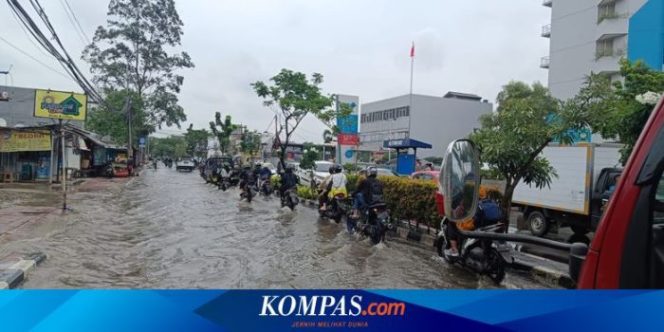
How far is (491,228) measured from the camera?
5332 mm

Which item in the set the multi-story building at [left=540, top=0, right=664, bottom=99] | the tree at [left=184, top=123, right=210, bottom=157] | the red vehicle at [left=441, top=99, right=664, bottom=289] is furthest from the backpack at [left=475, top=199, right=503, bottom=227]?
the tree at [left=184, top=123, right=210, bottom=157]

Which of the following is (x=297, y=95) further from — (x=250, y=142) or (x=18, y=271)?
(x=250, y=142)

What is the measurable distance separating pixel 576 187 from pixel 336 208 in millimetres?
5482

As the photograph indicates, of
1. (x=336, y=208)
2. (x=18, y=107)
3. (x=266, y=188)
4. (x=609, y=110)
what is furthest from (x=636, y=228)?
(x=18, y=107)

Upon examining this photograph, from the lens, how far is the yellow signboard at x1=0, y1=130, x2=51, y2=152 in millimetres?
20266

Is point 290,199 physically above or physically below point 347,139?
below

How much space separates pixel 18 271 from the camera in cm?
580

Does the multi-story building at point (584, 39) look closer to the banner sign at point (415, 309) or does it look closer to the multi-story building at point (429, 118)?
the multi-story building at point (429, 118)

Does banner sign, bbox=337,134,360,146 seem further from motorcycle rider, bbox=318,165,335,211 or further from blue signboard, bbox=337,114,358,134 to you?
motorcycle rider, bbox=318,165,335,211

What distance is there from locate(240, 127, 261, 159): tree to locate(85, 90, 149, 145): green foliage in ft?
28.4

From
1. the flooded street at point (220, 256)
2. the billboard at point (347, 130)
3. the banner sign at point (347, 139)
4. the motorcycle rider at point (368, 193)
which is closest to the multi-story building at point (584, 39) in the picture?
the billboard at point (347, 130)

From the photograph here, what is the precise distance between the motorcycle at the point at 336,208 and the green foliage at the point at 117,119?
90.9 ft

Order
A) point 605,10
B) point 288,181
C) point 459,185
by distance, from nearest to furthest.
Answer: point 459,185, point 288,181, point 605,10

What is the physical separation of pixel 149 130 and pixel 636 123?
140 feet
